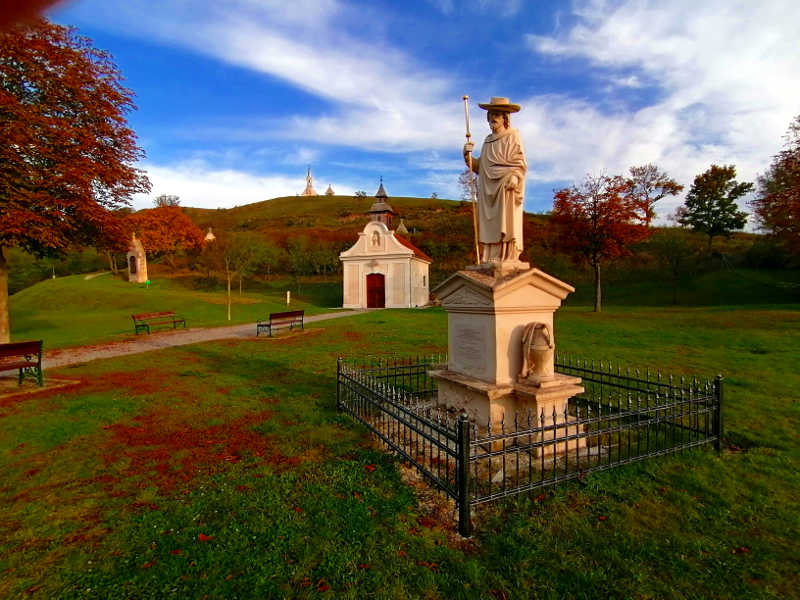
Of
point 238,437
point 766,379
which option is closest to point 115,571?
point 238,437

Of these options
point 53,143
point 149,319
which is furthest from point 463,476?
point 149,319

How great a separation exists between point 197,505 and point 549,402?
Result: 4.26m

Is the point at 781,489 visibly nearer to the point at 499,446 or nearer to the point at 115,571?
the point at 499,446

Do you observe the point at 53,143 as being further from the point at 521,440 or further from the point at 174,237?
the point at 174,237

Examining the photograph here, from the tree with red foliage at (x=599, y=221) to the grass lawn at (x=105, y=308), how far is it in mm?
17595

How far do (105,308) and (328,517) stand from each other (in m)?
34.5

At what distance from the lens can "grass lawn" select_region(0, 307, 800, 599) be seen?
3.02 m

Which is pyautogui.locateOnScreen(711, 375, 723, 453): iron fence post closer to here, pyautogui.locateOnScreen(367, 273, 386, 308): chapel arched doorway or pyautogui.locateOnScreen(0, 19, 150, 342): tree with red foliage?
pyautogui.locateOnScreen(0, 19, 150, 342): tree with red foliage

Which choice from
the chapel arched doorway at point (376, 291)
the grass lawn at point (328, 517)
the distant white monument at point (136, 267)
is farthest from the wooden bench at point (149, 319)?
the distant white monument at point (136, 267)

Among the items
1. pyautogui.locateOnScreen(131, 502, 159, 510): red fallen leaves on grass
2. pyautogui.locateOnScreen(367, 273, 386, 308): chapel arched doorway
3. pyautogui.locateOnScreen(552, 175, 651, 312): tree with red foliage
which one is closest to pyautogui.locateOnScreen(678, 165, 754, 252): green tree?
pyautogui.locateOnScreen(552, 175, 651, 312): tree with red foliage

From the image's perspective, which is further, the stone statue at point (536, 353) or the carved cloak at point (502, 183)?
the carved cloak at point (502, 183)

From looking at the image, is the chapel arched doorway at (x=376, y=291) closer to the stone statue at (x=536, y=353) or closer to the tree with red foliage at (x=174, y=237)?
the tree with red foliage at (x=174, y=237)

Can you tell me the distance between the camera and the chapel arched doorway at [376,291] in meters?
33.9

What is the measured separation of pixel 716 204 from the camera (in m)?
41.6
